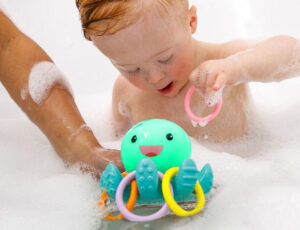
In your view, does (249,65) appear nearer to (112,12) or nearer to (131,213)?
(112,12)

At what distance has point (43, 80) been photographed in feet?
4.29

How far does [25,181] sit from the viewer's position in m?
1.16

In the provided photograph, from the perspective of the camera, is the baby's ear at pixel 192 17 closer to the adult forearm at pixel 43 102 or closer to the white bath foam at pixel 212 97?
the white bath foam at pixel 212 97

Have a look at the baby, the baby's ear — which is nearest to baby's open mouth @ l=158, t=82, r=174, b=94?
the baby

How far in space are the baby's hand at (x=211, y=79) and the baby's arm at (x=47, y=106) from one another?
0.30 meters

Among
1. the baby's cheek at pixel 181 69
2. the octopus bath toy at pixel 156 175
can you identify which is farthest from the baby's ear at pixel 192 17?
the octopus bath toy at pixel 156 175

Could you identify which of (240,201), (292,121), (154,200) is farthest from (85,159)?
(292,121)

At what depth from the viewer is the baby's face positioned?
3.45ft

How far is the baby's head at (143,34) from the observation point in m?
1.03

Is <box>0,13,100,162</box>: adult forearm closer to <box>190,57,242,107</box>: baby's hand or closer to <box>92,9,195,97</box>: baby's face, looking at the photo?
<box>92,9,195,97</box>: baby's face

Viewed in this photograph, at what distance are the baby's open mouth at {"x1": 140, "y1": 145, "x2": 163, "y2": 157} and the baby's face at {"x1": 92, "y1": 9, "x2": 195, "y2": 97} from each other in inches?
10.1

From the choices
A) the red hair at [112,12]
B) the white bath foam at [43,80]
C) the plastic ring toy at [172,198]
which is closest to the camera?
the plastic ring toy at [172,198]

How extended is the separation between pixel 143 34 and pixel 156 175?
0.39 metres

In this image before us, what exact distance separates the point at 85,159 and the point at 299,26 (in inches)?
66.0
